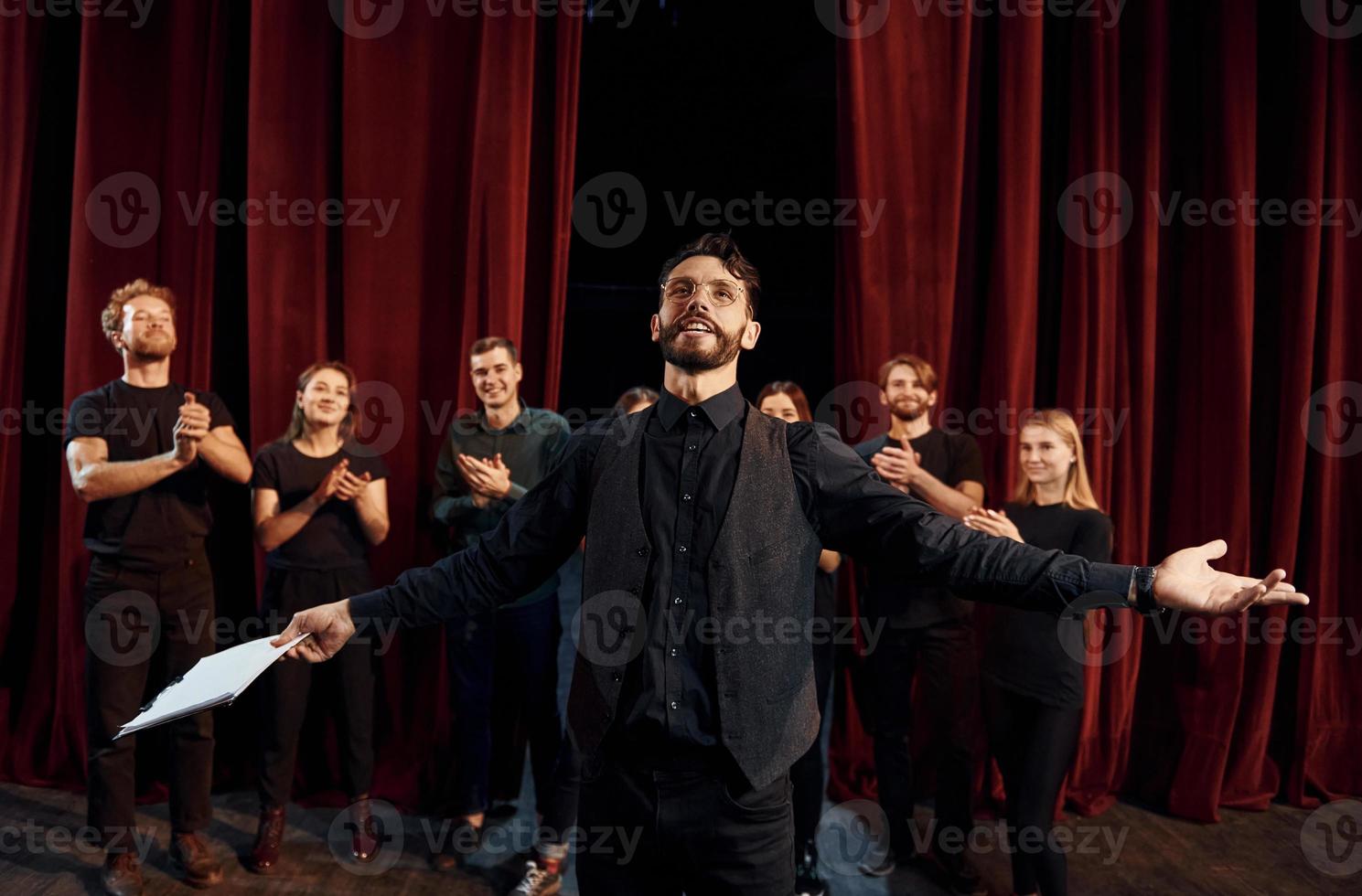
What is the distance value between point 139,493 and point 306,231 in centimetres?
107

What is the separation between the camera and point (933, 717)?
3.06 metres

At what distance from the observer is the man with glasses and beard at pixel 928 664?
3.03 m

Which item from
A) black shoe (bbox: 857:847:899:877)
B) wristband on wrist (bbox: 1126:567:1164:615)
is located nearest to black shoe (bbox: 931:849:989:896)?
black shoe (bbox: 857:847:899:877)

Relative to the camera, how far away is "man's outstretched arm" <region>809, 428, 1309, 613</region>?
1.35 m

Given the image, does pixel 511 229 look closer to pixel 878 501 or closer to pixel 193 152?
pixel 193 152

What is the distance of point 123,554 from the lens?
9.55 feet

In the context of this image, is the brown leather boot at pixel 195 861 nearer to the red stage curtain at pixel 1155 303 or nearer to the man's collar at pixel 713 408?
the red stage curtain at pixel 1155 303

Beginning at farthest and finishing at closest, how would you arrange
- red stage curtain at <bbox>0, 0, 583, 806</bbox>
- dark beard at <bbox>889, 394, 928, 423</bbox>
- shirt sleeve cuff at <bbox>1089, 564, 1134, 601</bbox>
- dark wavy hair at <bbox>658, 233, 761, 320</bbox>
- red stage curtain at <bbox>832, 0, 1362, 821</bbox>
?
1. red stage curtain at <bbox>832, 0, 1362, 821</bbox>
2. red stage curtain at <bbox>0, 0, 583, 806</bbox>
3. dark beard at <bbox>889, 394, 928, 423</bbox>
4. dark wavy hair at <bbox>658, 233, 761, 320</bbox>
5. shirt sleeve cuff at <bbox>1089, 564, 1134, 601</bbox>

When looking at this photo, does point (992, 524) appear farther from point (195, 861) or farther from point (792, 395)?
point (195, 861)

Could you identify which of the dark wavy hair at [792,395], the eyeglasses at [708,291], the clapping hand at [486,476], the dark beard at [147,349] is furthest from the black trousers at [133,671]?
the eyeglasses at [708,291]

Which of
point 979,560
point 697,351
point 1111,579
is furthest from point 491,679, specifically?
point 1111,579

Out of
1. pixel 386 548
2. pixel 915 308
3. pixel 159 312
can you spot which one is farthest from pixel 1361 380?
pixel 159 312

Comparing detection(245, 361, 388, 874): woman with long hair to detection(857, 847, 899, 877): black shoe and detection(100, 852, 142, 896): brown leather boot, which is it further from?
detection(857, 847, 899, 877): black shoe

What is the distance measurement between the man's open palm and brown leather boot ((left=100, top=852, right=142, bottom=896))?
9.04ft
